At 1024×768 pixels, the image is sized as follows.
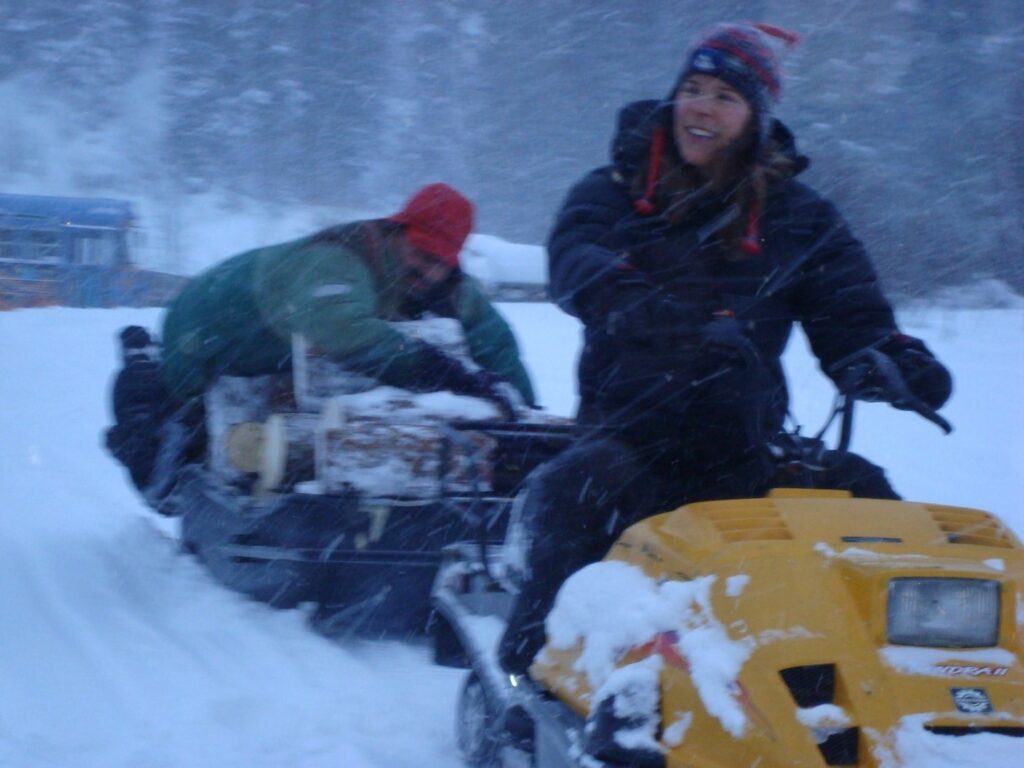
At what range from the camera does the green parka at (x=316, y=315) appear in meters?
4.39

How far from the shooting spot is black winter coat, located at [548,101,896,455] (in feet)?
7.94

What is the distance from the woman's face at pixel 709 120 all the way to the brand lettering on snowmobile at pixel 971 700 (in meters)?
1.21

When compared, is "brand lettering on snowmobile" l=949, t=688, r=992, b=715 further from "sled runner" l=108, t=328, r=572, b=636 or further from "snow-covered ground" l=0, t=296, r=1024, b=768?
"sled runner" l=108, t=328, r=572, b=636

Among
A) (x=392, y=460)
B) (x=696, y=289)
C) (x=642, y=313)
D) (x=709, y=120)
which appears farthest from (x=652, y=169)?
(x=392, y=460)

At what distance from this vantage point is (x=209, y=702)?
346 cm

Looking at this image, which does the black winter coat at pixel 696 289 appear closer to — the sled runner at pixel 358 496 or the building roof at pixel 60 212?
the sled runner at pixel 358 496

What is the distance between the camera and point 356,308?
173 inches

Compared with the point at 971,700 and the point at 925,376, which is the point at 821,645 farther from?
the point at 925,376

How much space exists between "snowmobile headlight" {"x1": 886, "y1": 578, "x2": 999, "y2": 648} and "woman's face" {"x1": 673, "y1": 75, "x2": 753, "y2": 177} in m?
1.06

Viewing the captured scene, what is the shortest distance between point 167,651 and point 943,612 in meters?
2.75

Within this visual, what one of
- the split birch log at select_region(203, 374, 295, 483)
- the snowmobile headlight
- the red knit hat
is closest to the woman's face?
the snowmobile headlight

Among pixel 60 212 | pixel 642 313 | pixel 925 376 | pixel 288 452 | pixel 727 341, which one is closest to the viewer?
pixel 727 341

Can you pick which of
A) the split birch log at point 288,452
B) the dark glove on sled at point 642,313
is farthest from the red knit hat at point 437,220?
the dark glove on sled at point 642,313

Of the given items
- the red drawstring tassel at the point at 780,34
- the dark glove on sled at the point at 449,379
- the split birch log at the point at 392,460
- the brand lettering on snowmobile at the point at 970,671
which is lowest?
the split birch log at the point at 392,460
